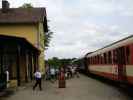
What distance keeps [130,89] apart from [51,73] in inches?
843

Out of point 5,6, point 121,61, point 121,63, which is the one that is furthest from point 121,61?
point 5,6

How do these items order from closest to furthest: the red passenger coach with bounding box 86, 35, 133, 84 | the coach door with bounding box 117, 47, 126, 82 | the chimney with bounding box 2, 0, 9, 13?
the red passenger coach with bounding box 86, 35, 133, 84, the coach door with bounding box 117, 47, 126, 82, the chimney with bounding box 2, 0, 9, 13

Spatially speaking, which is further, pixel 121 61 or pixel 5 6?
pixel 5 6

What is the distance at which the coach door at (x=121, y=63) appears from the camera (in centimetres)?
2366

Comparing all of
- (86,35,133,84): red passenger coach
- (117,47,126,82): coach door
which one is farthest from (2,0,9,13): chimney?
(117,47,126,82): coach door

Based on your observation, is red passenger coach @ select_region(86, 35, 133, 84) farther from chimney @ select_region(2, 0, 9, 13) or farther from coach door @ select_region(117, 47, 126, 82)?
chimney @ select_region(2, 0, 9, 13)

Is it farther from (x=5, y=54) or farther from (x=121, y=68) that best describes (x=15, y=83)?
(x=121, y=68)

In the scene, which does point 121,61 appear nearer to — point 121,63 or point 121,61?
point 121,61

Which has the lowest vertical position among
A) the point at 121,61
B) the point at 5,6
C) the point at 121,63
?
the point at 121,63

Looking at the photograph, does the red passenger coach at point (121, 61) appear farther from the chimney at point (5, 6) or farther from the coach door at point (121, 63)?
the chimney at point (5, 6)

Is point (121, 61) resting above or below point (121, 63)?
above

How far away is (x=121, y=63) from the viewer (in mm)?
24516

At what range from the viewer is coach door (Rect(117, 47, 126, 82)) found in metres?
23.7

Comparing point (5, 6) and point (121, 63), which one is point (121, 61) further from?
point (5, 6)
